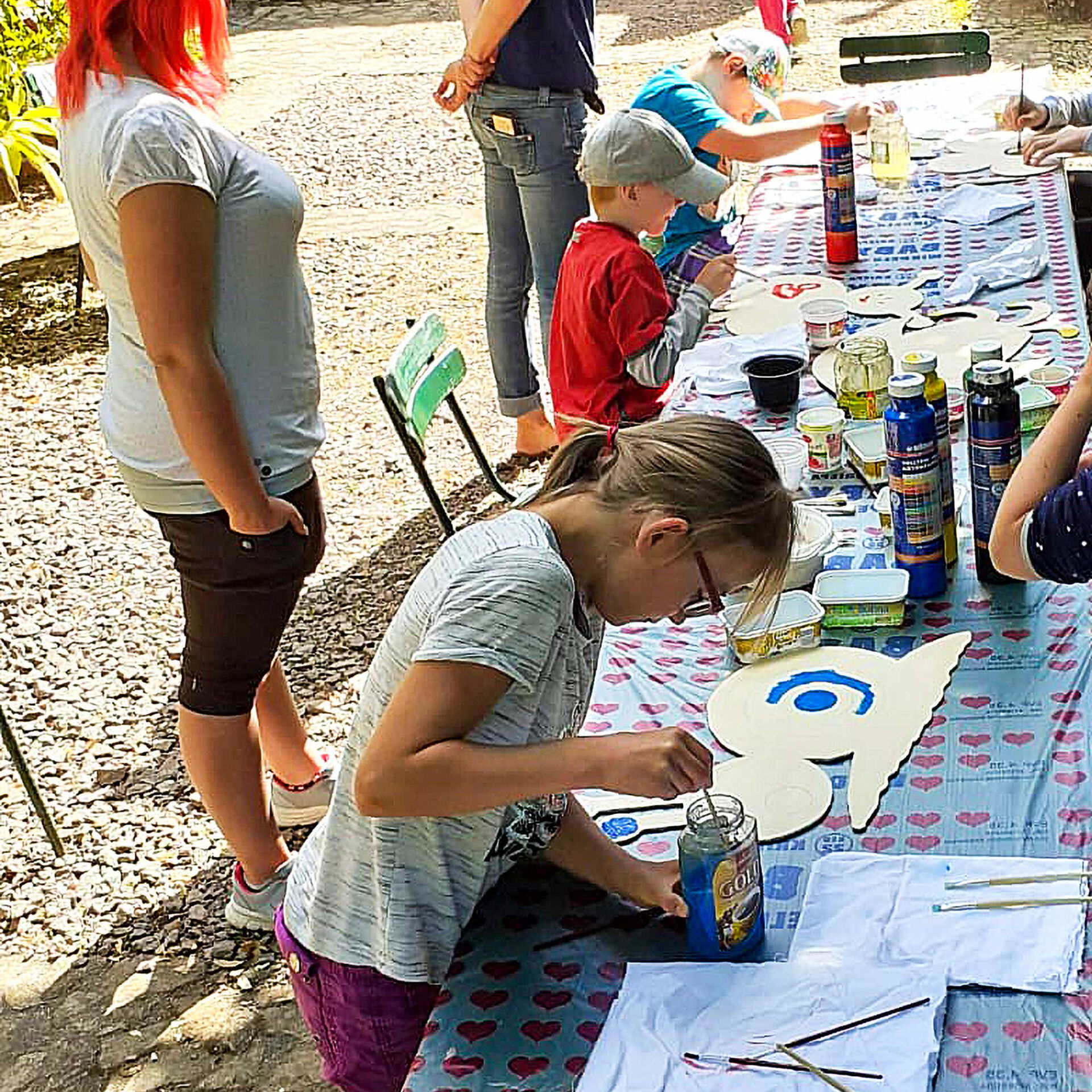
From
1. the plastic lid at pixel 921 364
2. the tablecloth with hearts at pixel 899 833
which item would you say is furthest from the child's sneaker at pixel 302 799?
the plastic lid at pixel 921 364

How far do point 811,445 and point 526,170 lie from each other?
5.65 feet

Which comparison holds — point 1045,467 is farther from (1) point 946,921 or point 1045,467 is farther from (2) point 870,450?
(1) point 946,921

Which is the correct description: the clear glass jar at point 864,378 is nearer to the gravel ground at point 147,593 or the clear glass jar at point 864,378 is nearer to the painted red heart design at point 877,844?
the painted red heart design at point 877,844

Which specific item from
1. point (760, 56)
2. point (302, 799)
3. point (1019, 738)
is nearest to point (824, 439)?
point (1019, 738)

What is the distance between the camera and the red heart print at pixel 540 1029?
1.29 m

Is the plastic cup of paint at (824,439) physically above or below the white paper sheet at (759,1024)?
above

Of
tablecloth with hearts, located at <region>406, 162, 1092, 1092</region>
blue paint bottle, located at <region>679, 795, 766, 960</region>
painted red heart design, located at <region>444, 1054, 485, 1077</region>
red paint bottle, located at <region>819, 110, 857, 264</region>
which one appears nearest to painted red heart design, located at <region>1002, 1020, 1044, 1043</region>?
tablecloth with hearts, located at <region>406, 162, 1092, 1092</region>

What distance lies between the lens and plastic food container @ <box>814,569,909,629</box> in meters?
1.89

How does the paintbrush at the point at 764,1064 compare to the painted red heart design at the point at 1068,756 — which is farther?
the painted red heart design at the point at 1068,756

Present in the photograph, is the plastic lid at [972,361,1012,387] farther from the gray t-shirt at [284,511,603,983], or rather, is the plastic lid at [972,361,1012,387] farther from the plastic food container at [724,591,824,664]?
the gray t-shirt at [284,511,603,983]

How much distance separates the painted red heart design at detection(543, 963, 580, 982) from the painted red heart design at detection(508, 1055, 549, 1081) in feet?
0.32

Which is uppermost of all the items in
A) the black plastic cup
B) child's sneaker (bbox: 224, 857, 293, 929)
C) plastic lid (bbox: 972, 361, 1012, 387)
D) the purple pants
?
plastic lid (bbox: 972, 361, 1012, 387)

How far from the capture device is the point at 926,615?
1.91 meters

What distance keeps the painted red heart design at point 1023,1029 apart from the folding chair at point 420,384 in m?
1.68
